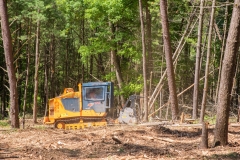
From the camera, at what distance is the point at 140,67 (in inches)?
1148

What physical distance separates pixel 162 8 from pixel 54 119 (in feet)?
26.6

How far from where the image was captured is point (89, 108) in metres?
17.7

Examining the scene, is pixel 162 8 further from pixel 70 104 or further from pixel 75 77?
pixel 75 77

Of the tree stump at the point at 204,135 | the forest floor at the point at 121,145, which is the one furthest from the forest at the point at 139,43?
the tree stump at the point at 204,135

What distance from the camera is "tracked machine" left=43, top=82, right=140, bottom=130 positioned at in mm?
17531

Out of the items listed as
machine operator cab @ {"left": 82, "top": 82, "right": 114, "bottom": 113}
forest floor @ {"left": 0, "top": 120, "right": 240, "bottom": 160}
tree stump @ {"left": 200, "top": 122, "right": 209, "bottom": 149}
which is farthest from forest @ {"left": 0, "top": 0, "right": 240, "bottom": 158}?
tree stump @ {"left": 200, "top": 122, "right": 209, "bottom": 149}

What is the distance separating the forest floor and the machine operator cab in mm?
5178

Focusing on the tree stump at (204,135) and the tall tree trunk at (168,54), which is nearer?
the tree stump at (204,135)

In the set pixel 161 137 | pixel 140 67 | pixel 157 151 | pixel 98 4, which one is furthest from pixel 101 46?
pixel 157 151

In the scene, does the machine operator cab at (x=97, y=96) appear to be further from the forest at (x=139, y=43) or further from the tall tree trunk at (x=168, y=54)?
the tall tree trunk at (x=168, y=54)

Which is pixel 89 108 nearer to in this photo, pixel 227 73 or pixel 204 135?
pixel 204 135

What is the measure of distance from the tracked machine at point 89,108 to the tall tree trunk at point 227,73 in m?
8.55

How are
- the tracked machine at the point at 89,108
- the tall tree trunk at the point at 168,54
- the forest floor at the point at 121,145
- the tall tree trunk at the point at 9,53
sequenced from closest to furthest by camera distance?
1. the forest floor at the point at 121,145
2. the tall tree trunk at the point at 9,53
3. the tall tree trunk at the point at 168,54
4. the tracked machine at the point at 89,108

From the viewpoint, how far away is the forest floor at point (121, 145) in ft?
27.3
